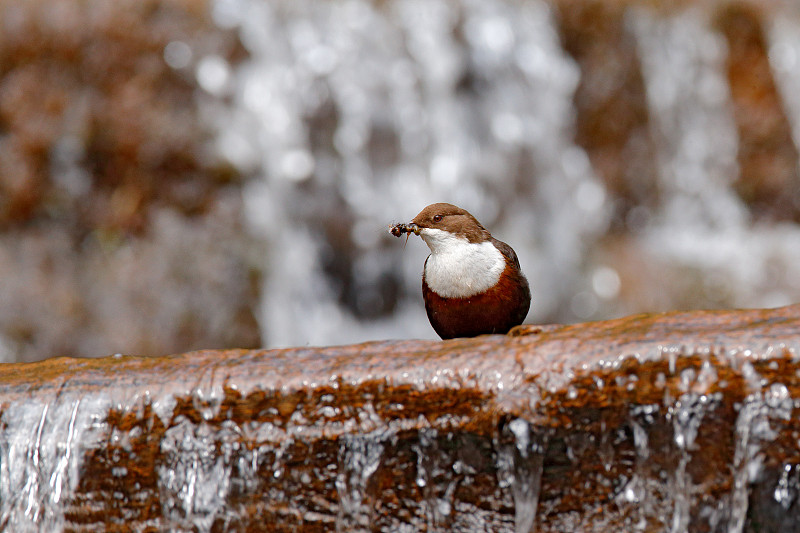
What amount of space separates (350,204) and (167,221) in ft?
4.84

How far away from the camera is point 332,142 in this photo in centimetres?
772

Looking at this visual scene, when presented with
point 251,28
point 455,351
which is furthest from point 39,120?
point 455,351

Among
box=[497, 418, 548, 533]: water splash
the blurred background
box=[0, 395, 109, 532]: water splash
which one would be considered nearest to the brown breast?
box=[497, 418, 548, 533]: water splash

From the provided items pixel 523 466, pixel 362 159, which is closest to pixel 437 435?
pixel 523 466

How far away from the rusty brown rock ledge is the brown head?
0.91 m

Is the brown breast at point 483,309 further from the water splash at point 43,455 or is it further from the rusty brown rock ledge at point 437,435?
the water splash at point 43,455

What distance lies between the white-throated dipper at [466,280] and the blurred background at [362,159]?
3787mm

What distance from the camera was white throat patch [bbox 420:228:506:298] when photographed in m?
3.55

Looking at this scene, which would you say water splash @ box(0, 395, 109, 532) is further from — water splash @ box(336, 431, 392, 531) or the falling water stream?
the falling water stream

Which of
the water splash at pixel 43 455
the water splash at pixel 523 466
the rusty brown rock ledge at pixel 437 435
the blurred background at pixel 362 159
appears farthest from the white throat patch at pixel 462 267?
the blurred background at pixel 362 159

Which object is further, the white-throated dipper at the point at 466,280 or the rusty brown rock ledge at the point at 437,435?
the white-throated dipper at the point at 466,280

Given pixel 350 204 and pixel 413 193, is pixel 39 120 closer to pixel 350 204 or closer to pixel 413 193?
pixel 350 204

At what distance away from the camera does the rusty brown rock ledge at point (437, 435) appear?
249 cm

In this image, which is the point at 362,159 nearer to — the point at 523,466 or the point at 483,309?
the point at 483,309
